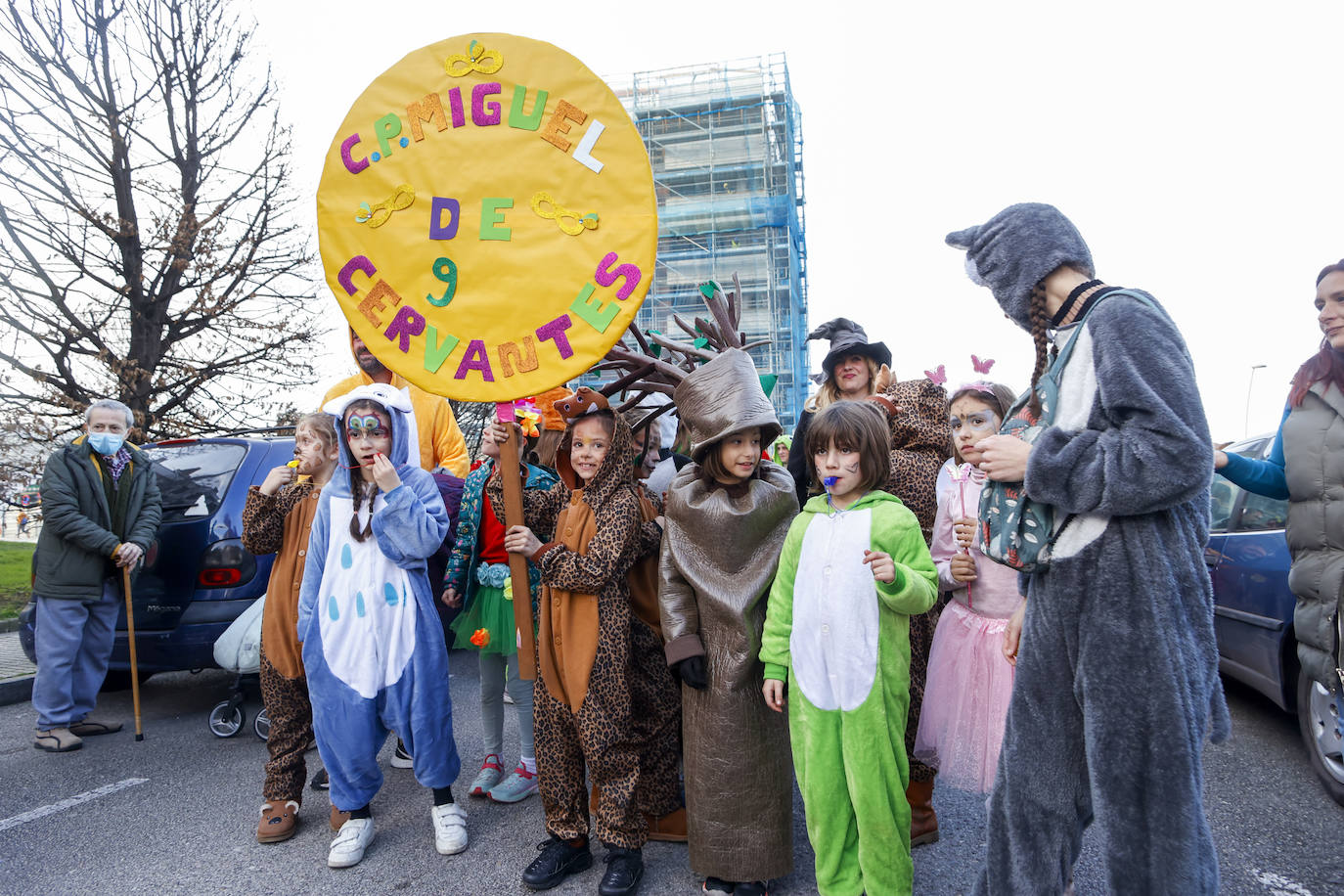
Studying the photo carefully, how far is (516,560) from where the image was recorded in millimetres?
2758

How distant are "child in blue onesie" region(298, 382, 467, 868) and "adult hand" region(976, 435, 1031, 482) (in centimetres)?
211

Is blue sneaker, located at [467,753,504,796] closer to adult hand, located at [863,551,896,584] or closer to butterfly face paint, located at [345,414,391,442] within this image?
butterfly face paint, located at [345,414,391,442]

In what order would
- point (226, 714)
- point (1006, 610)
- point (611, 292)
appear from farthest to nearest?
point (226, 714), point (1006, 610), point (611, 292)

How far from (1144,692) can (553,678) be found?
191cm

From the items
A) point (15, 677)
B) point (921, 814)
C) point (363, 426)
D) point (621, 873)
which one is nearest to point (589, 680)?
point (621, 873)

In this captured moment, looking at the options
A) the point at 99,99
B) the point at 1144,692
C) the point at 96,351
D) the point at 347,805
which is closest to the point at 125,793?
the point at 347,805

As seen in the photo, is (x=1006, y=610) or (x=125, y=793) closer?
(x=1006, y=610)

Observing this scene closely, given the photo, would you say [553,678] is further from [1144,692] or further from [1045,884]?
[1144,692]

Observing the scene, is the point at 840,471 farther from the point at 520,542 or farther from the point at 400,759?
the point at 400,759

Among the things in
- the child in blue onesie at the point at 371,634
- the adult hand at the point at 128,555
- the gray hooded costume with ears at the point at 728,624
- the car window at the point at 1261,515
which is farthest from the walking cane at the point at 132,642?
the car window at the point at 1261,515

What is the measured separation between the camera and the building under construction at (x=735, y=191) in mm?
32312

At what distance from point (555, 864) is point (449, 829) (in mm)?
548

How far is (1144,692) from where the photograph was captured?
63.1 inches

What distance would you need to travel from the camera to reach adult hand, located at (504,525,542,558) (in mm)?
2744
